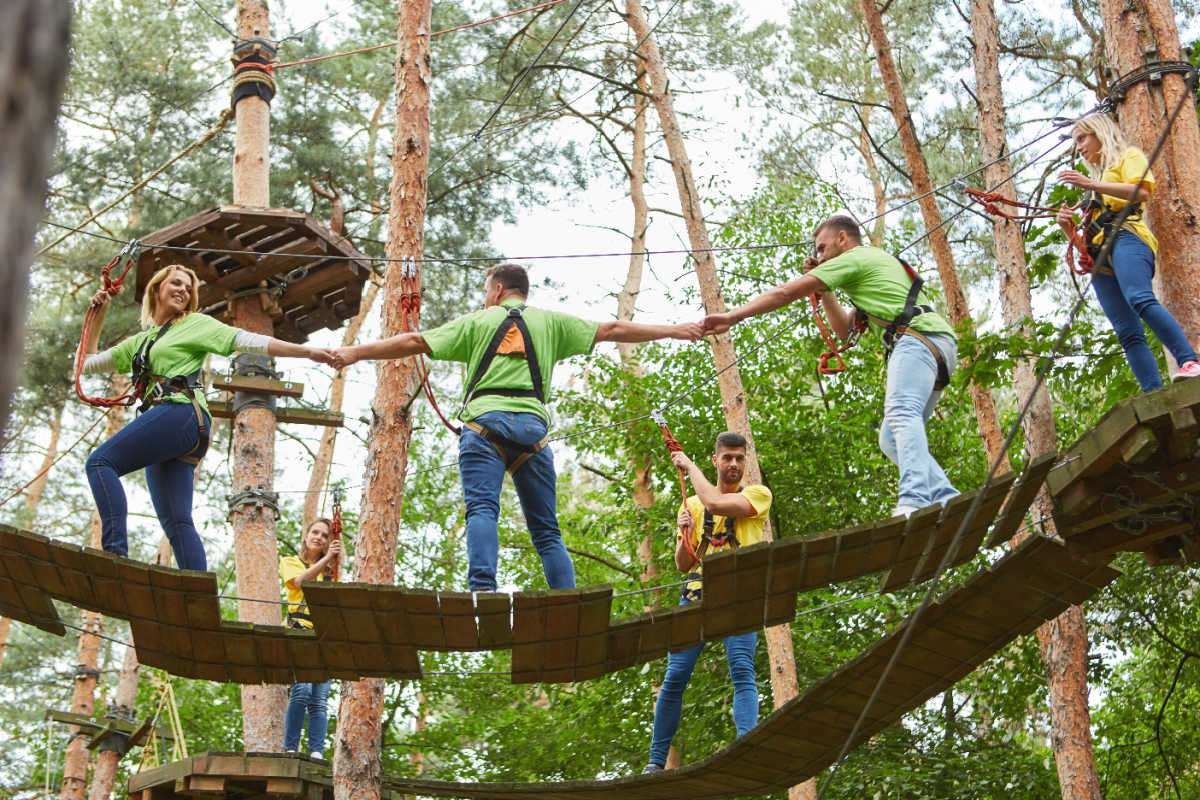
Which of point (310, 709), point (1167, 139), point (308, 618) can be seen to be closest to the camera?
point (1167, 139)

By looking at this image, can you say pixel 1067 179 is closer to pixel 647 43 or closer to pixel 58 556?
pixel 58 556

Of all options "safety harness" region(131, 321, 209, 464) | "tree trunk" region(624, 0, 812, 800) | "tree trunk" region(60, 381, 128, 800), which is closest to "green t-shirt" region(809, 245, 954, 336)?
"safety harness" region(131, 321, 209, 464)

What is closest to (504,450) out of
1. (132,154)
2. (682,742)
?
(682,742)

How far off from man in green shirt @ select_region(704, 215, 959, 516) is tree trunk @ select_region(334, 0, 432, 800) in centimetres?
243

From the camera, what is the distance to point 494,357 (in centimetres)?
542

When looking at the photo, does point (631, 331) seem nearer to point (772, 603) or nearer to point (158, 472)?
point (772, 603)

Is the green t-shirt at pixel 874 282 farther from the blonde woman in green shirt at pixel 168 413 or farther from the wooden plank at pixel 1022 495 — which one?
the blonde woman in green shirt at pixel 168 413

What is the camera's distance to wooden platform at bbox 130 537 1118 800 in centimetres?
547

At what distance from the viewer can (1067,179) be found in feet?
16.8

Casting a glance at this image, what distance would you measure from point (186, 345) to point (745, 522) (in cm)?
271

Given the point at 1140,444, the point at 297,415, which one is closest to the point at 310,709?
the point at 297,415

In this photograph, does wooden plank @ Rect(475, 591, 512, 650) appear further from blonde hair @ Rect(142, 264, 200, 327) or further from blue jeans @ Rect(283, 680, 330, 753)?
blue jeans @ Rect(283, 680, 330, 753)

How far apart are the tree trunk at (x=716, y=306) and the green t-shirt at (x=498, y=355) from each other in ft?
14.0

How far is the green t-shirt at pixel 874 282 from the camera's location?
520 centimetres
